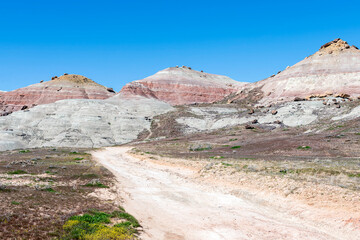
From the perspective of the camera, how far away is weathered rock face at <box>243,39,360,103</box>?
102 meters

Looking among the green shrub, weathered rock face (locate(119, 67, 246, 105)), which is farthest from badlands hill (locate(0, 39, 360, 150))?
the green shrub

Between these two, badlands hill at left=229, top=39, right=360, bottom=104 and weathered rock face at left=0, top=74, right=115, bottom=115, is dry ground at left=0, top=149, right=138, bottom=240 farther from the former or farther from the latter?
weathered rock face at left=0, top=74, right=115, bottom=115

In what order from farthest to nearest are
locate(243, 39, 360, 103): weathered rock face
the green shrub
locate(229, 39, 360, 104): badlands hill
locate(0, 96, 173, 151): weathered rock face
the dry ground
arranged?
locate(243, 39, 360, 103): weathered rock face
locate(229, 39, 360, 104): badlands hill
locate(0, 96, 173, 151): weathered rock face
the green shrub
the dry ground

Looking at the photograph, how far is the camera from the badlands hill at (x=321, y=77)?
10125cm

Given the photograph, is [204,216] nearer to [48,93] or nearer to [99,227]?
[99,227]

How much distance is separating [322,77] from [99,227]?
113 m

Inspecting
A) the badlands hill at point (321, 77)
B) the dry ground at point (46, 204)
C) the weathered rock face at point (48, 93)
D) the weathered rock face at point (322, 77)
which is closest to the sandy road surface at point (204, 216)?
the dry ground at point (46, 204)

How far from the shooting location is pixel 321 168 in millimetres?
23781

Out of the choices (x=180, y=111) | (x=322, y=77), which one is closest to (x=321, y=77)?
(x=322, y=77)

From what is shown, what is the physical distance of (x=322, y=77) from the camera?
107250 millimetres

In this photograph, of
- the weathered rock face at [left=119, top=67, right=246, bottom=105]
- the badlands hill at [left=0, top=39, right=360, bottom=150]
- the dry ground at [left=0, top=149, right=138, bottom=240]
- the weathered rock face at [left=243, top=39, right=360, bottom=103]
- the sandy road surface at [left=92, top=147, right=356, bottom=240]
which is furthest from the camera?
the weathered rock face at [left=119, top=67, right=246, bottom=105]

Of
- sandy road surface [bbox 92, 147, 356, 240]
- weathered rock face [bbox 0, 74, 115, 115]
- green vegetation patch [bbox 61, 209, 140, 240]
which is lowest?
sandy road surface [bbox 92, 147, 356, 240]

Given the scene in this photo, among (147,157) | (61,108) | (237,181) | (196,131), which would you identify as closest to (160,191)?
(237,181)

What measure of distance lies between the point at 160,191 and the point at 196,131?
6374cm
